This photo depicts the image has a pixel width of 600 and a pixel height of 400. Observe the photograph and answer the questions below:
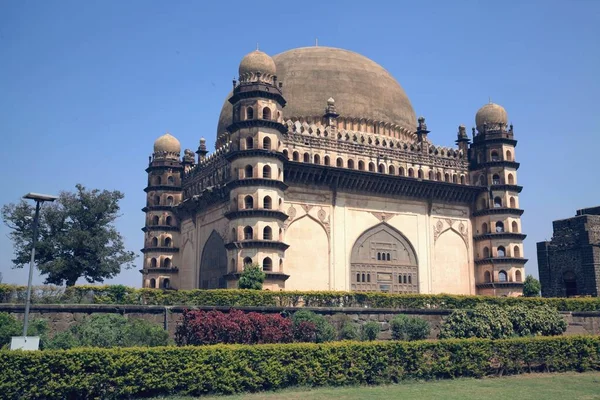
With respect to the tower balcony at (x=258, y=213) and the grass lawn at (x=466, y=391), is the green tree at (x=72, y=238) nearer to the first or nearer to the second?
the tower balcony at (x=258, y=213)

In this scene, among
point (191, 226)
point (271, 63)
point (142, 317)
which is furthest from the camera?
point (191, 226)

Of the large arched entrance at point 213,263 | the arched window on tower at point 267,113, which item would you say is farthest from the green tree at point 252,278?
the arched window on tower at point 267,113

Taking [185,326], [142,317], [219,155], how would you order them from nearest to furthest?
[185,326] < [142,317] < [219,155]

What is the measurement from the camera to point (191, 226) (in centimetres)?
4550

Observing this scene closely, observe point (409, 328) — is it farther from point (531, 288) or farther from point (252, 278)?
point (531, 288)

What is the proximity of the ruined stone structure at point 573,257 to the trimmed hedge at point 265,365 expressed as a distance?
2047 centimetres

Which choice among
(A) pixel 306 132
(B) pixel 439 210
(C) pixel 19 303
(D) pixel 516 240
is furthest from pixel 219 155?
(D) pixel 516 240

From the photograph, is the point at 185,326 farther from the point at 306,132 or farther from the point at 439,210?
the point at 439,210

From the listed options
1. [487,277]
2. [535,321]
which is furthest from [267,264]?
[487,277]

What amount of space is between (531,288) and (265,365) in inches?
1060

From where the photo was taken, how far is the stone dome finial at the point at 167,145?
47969 mm

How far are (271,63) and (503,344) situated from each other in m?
21.9

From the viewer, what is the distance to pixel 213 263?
41.5m

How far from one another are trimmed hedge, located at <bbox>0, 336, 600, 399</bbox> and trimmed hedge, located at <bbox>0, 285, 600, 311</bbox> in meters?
7.68
